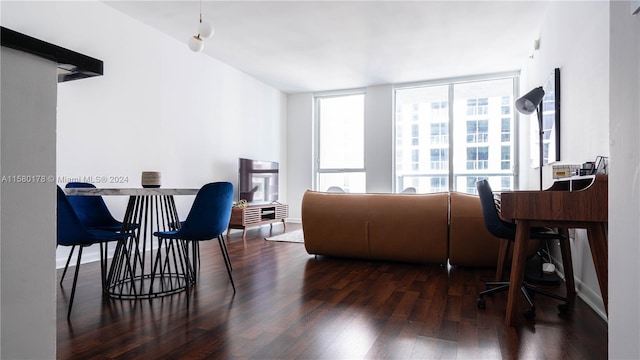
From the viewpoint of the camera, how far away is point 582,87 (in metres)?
2.66

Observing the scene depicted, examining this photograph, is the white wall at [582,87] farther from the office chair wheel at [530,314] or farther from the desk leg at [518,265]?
the desk leg at [518,265]

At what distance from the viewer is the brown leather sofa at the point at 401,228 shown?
3158 millimetres

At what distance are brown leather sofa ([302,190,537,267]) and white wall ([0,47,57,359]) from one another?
9.16ft

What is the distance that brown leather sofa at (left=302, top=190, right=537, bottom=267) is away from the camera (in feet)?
10.4

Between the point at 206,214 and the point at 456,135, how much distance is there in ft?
18.2

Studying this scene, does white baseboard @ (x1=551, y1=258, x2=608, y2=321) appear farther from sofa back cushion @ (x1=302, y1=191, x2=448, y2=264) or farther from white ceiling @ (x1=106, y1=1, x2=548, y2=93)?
white ceiling @ (x1=106, y1=1, x2=548, y2=93)

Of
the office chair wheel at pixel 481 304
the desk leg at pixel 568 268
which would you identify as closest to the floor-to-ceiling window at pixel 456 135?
the desk leg at pixel 568 268

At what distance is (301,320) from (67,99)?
3.07m

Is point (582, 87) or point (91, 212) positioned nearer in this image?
point (582, 87)

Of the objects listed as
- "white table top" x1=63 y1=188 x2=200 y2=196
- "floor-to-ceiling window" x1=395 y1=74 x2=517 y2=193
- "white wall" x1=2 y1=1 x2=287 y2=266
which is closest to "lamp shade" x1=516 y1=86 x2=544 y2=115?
"white table top" x1=63 y1=188 x2=200 y2=196

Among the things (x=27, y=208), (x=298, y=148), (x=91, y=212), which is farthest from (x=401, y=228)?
(x=298, y=148)

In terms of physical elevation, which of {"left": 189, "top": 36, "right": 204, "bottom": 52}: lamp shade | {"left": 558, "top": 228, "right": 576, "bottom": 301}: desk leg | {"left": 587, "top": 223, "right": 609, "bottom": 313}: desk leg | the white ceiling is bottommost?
{"left": 558, "top": 228, "right": 576, "bottom": 301}: desk leg

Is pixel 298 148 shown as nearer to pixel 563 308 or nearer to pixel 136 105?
pixel 136 105

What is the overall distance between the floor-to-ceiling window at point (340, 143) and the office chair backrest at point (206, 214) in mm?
5060
